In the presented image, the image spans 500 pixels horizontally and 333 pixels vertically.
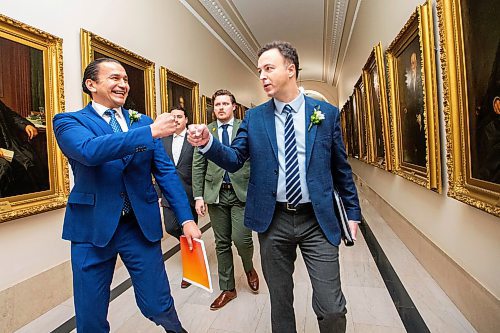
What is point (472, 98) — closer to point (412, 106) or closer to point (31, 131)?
point (412, 106)

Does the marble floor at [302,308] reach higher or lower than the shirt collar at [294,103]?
lower

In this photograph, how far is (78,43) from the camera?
4.05 meters

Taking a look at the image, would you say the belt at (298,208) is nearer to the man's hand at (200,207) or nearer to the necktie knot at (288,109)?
the necktie knot at (288,109)

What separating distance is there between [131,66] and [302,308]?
13.5 feet

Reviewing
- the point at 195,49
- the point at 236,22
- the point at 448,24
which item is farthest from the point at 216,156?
the point at 236,22

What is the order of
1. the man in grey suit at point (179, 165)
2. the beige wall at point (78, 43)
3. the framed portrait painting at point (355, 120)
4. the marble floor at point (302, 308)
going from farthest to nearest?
the framed portrait painting at point (355, 120), the man in grey suit at point (179, 165), the beige wall at point (78, 43), the marble floor at point (302, 308)

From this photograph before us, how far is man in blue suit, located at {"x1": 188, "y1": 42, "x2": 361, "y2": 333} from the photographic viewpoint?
2.06 meters

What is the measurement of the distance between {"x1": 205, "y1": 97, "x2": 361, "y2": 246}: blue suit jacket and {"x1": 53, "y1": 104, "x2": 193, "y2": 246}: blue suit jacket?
1.51 ft

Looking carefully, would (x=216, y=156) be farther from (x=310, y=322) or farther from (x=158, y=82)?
(x=158, y=82)

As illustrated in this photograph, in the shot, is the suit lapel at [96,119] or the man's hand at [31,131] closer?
the suit lapel at [96,119]

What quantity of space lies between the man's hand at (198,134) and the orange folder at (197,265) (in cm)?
62

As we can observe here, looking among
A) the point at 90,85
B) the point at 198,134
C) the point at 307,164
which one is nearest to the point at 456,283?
the point at 307,164

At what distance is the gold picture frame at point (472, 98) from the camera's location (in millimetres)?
2100

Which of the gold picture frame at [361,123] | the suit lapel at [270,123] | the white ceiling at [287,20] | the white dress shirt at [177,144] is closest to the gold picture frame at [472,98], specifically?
the suit lapel at [270,123]
